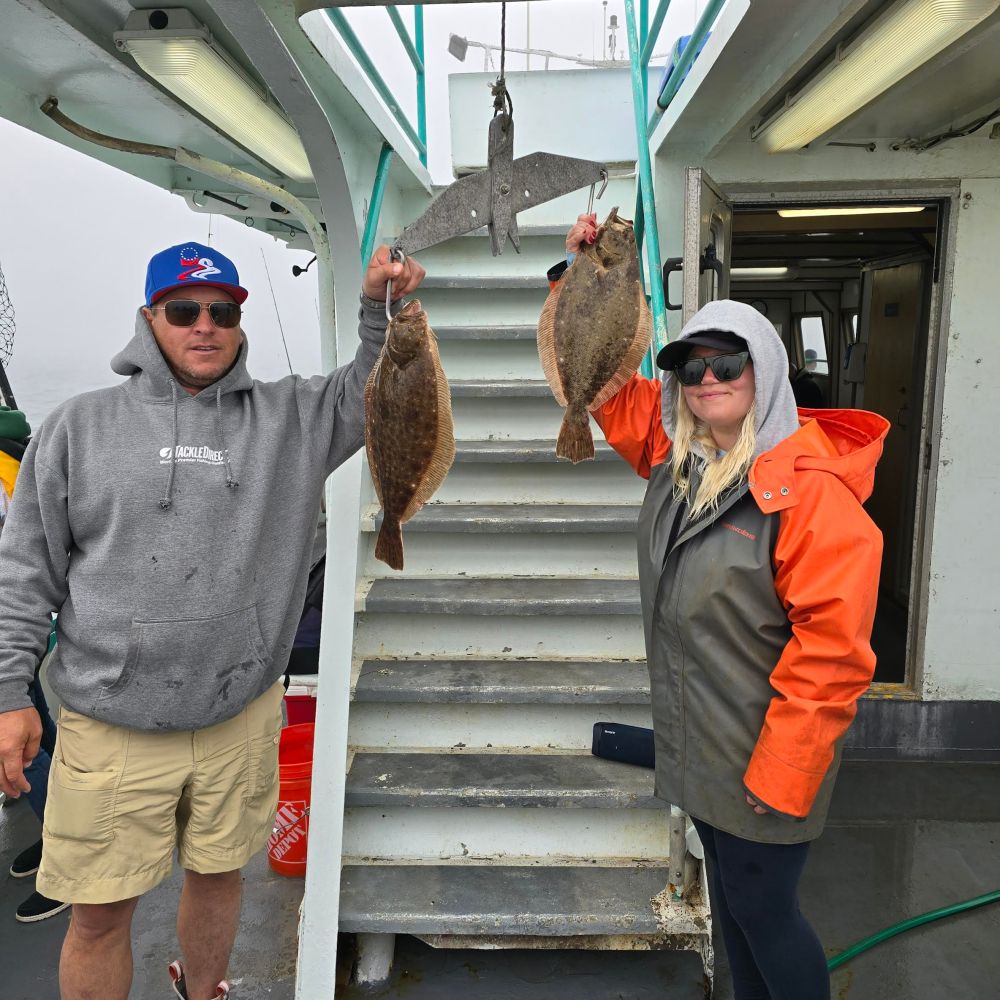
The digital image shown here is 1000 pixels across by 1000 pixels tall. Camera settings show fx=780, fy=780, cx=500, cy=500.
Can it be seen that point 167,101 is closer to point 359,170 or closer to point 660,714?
point 359,170

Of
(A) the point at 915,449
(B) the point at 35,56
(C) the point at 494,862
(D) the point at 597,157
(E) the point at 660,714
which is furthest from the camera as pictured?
(A) the point at 915,449

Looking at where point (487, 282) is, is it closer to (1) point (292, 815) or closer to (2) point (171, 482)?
(2) point (171, 482)

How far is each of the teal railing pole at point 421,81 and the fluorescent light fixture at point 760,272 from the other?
472 centimetres

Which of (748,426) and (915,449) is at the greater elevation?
(748,426)

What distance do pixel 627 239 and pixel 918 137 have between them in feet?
9.39

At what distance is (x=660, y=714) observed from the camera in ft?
6.69

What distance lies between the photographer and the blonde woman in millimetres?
1700

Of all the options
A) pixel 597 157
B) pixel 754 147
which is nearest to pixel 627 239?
pixel 754 147

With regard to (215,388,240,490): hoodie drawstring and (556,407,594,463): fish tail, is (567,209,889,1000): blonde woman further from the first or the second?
(215,388,240,490): hoodie drawstring

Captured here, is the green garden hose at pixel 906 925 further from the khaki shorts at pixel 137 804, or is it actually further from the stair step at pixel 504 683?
the khaki shorts at pixel 137 804

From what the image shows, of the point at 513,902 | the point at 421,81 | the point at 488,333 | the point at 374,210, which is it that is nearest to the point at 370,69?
the point at 374,210

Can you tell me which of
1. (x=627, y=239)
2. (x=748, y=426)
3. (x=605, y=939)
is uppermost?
(x=627, y=239)

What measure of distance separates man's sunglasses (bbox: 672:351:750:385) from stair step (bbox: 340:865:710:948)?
6.01ft

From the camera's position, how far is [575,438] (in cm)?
190
